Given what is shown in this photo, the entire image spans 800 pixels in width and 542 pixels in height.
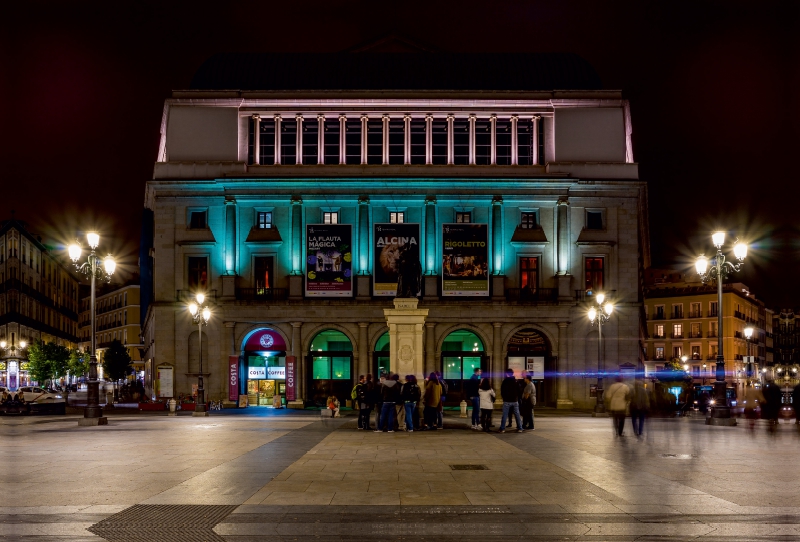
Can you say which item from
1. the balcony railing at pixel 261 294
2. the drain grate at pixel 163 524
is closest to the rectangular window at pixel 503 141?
the balcony railing at pixel 261 294

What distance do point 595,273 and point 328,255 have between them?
18.5 meters

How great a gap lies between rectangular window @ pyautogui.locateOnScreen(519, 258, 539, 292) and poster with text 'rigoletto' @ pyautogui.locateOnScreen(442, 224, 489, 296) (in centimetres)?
288

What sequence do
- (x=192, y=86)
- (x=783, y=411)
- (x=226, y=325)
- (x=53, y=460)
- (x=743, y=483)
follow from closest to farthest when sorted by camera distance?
(x=743, y=483)
(x=53, y=460)
(x=783, y=411)
(x=226, y=325)
(x=192, y=86)

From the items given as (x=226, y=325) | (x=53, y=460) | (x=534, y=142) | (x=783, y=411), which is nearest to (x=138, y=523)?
(x=53, y=460)

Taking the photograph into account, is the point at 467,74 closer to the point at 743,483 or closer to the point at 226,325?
the point at 226,325

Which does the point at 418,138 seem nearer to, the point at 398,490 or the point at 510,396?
the point at 510,396

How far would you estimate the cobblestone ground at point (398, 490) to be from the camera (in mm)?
11555

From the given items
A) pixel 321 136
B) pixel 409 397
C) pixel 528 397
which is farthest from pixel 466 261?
pixel 409 397

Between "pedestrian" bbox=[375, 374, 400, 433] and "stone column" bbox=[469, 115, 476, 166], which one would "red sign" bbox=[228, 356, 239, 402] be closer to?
"stone column" bbox=[469, 115, 476, 166]

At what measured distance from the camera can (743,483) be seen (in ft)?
51.9

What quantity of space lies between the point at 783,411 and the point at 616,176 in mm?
22490

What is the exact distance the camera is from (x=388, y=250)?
63.3 meters

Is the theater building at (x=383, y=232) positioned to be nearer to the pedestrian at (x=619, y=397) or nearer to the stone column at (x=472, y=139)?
the stone column at (x=472, y=139)

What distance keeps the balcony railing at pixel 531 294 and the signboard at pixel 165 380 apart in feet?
76.3
